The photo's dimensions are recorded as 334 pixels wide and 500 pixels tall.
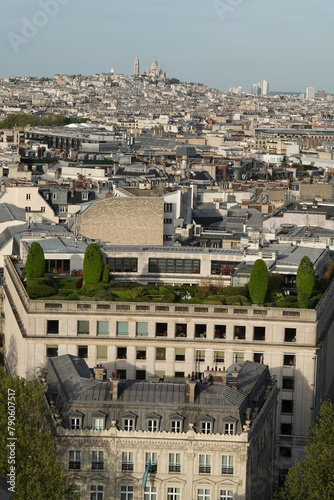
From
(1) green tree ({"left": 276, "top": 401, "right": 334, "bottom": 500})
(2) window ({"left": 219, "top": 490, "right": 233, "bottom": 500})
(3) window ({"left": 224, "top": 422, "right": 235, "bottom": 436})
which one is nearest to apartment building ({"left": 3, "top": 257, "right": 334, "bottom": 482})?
(1) green tree ({"left": 276, "top": 401, "right": 334, "bottom": 500})

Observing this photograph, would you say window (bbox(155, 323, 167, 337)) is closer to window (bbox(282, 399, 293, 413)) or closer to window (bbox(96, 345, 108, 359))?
window (bbox(96, 345, 108, 359))

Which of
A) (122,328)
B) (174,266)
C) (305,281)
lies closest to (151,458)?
(122,328)

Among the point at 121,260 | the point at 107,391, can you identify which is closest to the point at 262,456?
the point at 107,391

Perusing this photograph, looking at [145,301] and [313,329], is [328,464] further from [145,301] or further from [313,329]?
[145,301]

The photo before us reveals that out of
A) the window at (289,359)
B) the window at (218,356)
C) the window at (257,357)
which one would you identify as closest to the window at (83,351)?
the window at (218,356)

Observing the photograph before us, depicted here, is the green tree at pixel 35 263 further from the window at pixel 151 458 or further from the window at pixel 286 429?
the window at pixel 151 458

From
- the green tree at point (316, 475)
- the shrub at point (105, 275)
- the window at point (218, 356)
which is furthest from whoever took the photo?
the shrub at point (105, 275)
